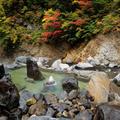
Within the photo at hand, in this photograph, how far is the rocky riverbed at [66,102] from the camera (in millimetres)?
9023

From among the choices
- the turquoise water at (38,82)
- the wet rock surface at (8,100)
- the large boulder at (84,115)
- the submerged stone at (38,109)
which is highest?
the wet rock surface at (8,100)

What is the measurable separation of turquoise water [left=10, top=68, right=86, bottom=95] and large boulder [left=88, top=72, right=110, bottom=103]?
29.9 inches

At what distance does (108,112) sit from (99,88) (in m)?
2.71

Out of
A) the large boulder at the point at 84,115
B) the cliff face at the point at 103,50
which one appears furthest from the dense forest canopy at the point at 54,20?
the large boulder at the point at 84,115

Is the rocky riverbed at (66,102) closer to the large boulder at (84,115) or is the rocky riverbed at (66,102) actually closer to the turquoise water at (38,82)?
the large boulder at (84,115)

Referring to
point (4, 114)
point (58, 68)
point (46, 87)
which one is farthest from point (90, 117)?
point (58, 68)

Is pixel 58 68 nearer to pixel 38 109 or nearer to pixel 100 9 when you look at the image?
pixel 100 9

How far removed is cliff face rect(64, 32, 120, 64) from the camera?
15195mm

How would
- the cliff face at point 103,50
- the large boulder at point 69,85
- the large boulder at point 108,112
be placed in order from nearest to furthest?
the large boulder at point 108,112 < the large boulder at point 69,85 < the cliff face at point 103,50

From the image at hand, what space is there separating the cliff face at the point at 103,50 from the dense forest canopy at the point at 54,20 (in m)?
0.30

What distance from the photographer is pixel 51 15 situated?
17078 mm

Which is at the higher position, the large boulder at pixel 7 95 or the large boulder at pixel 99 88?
the large boulder at pixel 7 95

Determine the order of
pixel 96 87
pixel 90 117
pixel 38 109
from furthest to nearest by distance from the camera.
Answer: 1. pixel 96 87
2. pixel 38 109
3. pixel 90 117

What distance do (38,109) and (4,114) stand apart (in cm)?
109
